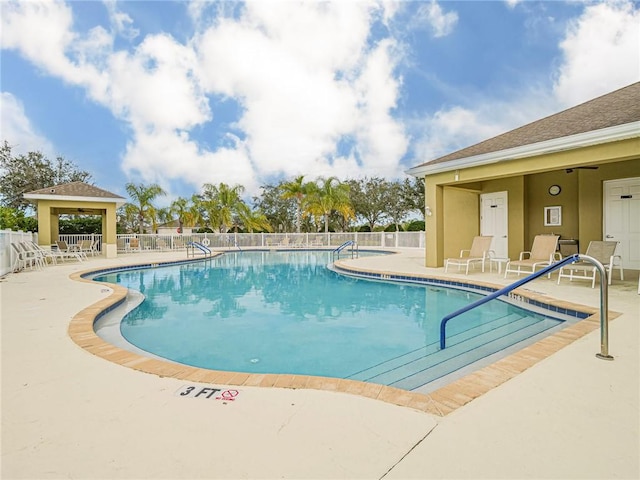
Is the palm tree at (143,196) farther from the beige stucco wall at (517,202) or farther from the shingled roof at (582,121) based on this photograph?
the shingled roof at (582,121)

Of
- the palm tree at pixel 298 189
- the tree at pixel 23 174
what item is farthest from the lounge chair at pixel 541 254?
the tree at pixel 23 174

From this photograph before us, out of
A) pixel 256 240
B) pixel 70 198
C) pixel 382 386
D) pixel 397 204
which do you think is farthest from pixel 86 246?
pixel 397 204

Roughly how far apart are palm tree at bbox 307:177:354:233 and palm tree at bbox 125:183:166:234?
37.7 feet

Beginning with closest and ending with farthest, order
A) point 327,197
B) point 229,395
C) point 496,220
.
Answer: point 229,395, point 496,220, point 327,197

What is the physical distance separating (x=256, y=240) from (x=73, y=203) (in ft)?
38.2

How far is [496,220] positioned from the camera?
11430mm

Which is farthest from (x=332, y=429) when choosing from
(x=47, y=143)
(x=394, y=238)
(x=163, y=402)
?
(x=47, y=143)

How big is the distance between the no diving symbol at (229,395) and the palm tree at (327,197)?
2306cm

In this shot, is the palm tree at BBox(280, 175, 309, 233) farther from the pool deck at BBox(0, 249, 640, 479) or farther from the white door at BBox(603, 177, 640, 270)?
the pool deck at BBox(0, 249, 640, 479)

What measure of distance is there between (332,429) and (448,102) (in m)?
27.7

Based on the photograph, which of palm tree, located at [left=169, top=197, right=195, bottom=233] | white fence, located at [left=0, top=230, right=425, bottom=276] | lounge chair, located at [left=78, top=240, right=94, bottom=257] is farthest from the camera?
palm tree, located at [left=169, top=197, right=195, bottom=233]

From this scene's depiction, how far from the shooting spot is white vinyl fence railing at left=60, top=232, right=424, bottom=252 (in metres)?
19.6

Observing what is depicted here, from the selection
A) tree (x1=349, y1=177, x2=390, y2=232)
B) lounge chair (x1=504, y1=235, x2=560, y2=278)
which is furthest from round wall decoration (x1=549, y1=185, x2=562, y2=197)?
tree (x1=349, y1=177, x2=390, y2=232)

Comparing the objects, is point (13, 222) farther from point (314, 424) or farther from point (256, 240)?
point (314, 424)
